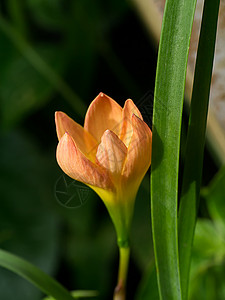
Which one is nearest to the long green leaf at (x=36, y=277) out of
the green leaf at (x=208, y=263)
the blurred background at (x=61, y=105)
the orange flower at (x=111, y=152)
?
the orange flower at (x=111, y=152)

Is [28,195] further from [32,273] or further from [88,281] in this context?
[32,273]

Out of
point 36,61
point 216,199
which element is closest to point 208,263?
point 216,199

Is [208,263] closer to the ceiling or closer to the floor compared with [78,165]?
closer to the floor

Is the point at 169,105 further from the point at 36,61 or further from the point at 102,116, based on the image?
the point at 36,61

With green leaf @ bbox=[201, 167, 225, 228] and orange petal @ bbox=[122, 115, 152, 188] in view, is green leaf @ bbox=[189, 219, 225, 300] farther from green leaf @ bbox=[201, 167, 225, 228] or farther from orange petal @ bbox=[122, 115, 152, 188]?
orange petal @ bbox=[122, 115, 152, 188]

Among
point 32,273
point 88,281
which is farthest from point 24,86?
point 32,273

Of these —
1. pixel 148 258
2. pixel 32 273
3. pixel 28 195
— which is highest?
A: pixel 32 273

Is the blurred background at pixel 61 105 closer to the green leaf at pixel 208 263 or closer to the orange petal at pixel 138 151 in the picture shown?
the green leaf at pixel 208 263
